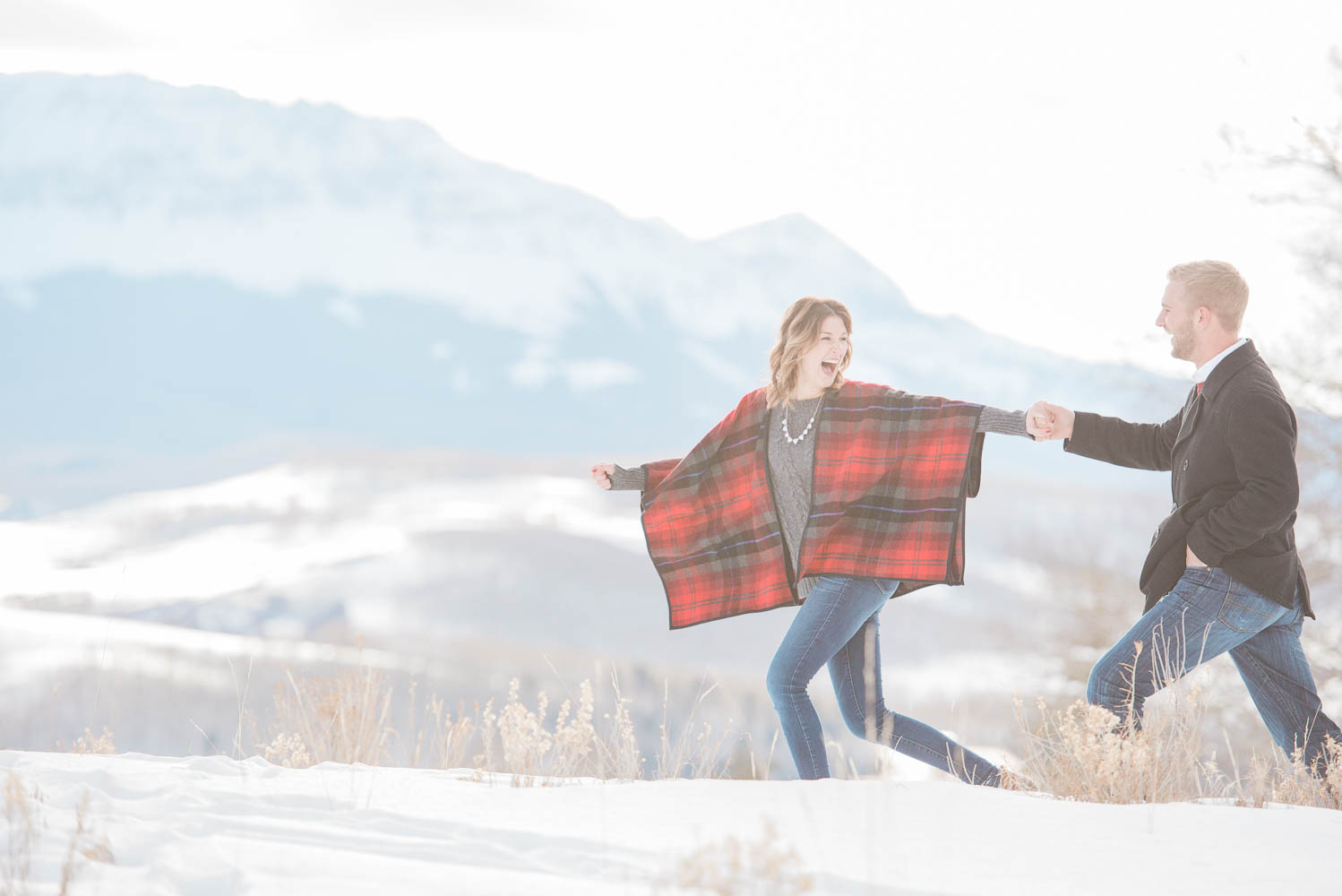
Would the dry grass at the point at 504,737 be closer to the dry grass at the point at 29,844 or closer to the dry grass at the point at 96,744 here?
the dry grass at the point at 96,744

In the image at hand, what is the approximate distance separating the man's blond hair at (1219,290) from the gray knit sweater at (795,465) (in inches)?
29.5

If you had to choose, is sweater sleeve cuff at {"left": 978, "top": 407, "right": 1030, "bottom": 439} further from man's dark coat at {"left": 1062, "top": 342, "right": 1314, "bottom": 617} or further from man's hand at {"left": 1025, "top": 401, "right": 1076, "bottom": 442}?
man's dark coat at {"left": 1062, "top": 342, "right": 1314, "bottom": 617}

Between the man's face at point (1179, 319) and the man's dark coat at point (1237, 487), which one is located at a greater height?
the man's face at point (1179, 319)

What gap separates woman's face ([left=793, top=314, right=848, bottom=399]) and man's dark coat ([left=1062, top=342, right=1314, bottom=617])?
3.62 feet

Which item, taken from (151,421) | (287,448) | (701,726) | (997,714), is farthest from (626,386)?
(701,726)

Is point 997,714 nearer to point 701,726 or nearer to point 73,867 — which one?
point 701,726

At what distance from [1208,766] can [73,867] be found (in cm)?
331

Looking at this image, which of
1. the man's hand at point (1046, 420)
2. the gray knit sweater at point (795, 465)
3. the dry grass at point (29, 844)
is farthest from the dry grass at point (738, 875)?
the man's hand at point (1046, 420)

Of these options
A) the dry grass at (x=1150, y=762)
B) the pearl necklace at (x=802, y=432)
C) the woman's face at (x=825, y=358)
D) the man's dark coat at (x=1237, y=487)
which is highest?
the woman's face at (x=825, y=358)

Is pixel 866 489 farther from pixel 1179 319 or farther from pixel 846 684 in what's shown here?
pixel 1179 319

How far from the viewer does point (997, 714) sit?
24.9m

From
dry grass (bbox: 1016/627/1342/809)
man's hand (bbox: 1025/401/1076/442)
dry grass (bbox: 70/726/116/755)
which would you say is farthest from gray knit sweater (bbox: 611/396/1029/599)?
dry grass (bbox: 70/726/116/755)

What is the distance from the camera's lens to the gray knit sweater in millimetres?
4145

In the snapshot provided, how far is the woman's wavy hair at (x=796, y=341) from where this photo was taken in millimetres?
4016
